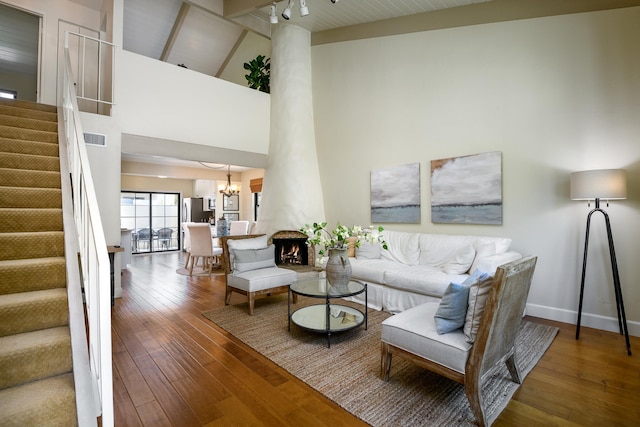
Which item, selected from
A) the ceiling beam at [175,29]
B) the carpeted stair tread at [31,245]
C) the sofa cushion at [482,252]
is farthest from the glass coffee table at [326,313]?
the ceiling beam at [175,29]

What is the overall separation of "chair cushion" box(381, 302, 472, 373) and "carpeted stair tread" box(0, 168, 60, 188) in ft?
10.2

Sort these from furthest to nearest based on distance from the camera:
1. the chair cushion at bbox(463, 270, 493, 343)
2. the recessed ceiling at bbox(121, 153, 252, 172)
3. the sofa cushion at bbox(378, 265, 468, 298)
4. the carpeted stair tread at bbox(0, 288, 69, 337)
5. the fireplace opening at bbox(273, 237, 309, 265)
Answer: the recessed ceiling at bbox(121, 153, 252, 172)
the fireplace opening at bbox(273, 237, 309, 265)
the sofa cushion at bbox(378, 265, 468, 298)
the chair cushion at bbox(463, 270, 493, 343)
the carpeted stair tread at bbox(0, 288, 69, 337)

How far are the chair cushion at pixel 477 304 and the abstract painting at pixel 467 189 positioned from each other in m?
2.35

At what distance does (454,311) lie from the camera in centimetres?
199

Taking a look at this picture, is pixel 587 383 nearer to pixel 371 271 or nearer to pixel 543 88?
pixel 371 271

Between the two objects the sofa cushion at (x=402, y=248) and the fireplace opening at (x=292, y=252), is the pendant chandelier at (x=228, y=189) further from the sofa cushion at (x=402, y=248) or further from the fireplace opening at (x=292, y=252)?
the sofa cushion at (x=402, y=248)

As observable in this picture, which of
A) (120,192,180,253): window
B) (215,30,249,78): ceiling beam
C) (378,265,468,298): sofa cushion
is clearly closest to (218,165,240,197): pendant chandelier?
(120,192,180,253): window

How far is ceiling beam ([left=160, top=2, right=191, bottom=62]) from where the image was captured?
6422 mm

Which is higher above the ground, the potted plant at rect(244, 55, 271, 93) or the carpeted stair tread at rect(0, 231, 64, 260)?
the potted plant at rect(244, 55, 271, 93)

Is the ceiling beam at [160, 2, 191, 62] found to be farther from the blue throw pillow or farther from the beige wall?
the blue throw pillow

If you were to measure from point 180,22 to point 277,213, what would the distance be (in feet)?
15.7

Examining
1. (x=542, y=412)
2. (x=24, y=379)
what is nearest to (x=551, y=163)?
(x=542, y=412)

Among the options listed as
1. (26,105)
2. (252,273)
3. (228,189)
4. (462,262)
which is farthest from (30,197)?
(228,189)

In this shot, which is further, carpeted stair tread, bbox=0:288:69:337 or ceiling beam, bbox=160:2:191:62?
ceiling beam, bbox=160:2:191:62
